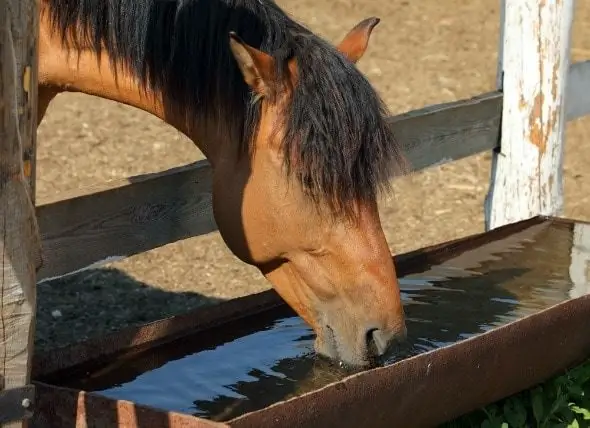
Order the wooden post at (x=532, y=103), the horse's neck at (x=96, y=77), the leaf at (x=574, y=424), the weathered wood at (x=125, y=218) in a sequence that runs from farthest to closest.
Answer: the wooden post at (x=532, y=103) → the leaf at (x=574, y=424) → the weathered wood at (x=125, y=218) → the horse's neck at (x=96, y=77)

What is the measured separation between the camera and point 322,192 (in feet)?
9.25

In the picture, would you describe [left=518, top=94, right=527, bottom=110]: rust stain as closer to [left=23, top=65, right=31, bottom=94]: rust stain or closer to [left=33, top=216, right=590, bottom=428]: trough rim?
[left=33, top=216, right=590, bottom=428]: trough rim

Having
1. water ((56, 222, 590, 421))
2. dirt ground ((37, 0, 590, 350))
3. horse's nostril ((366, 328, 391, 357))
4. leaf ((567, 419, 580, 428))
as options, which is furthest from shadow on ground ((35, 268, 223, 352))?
horse's nostril ((366, 328, 391, 357))

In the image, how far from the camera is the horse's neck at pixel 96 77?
2988 millimetres

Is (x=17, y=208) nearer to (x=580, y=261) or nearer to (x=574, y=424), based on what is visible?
(x=574, y=424)

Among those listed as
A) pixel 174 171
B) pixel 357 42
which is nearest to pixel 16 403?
pixel 174 171

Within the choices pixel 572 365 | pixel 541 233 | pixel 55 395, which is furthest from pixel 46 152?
pixel 55 395

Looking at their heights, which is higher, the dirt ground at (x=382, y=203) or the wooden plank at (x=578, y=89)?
the wooden plank at (x=578, y=89)

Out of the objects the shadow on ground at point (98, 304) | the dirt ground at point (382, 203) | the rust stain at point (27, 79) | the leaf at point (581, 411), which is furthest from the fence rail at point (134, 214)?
the shadow on ground at point (98, 304)

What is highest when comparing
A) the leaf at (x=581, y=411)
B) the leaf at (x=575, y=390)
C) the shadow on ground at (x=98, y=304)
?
the leaf at (x=575, y=390)

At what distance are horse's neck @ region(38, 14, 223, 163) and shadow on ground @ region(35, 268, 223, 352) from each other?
7.46 ft

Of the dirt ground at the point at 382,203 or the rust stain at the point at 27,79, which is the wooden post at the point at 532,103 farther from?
the rust stain at the point at 27,79

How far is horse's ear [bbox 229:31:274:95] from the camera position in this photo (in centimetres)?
266

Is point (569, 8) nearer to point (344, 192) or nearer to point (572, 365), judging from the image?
point (572, 365)
